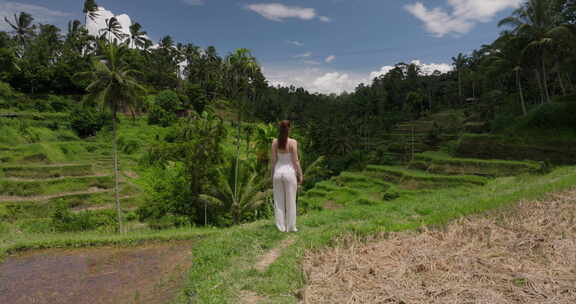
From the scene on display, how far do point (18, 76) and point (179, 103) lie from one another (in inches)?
824

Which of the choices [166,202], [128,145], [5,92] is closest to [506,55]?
[166,202]

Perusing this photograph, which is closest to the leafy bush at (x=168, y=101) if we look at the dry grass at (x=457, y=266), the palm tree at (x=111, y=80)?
the palm tree at (x=111, y=80)

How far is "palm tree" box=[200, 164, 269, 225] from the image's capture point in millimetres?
16922

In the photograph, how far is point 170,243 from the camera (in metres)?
6.20

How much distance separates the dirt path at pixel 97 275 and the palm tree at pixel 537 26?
3368cm

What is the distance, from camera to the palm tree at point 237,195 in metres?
16.9

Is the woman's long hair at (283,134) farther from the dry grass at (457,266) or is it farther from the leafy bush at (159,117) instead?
the leafy bush at (159,117)

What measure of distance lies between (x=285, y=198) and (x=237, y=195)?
12123 mm

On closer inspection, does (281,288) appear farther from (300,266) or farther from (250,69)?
(250,69)

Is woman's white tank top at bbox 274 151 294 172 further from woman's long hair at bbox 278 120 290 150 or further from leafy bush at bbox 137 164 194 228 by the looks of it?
leafy bush at bbox 137 164 194 228

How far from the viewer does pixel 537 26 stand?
29.2m

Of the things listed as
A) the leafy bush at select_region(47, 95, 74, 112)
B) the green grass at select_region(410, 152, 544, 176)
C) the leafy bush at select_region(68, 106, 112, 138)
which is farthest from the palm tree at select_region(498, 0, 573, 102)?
the leafy bush at select_region(47, 95, 74, 112)

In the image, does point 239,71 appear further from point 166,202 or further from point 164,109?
point 164,109

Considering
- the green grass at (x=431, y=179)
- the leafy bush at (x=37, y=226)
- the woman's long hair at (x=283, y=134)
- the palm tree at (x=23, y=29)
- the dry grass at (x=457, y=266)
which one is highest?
the palm tree at (x=23, y=29)
